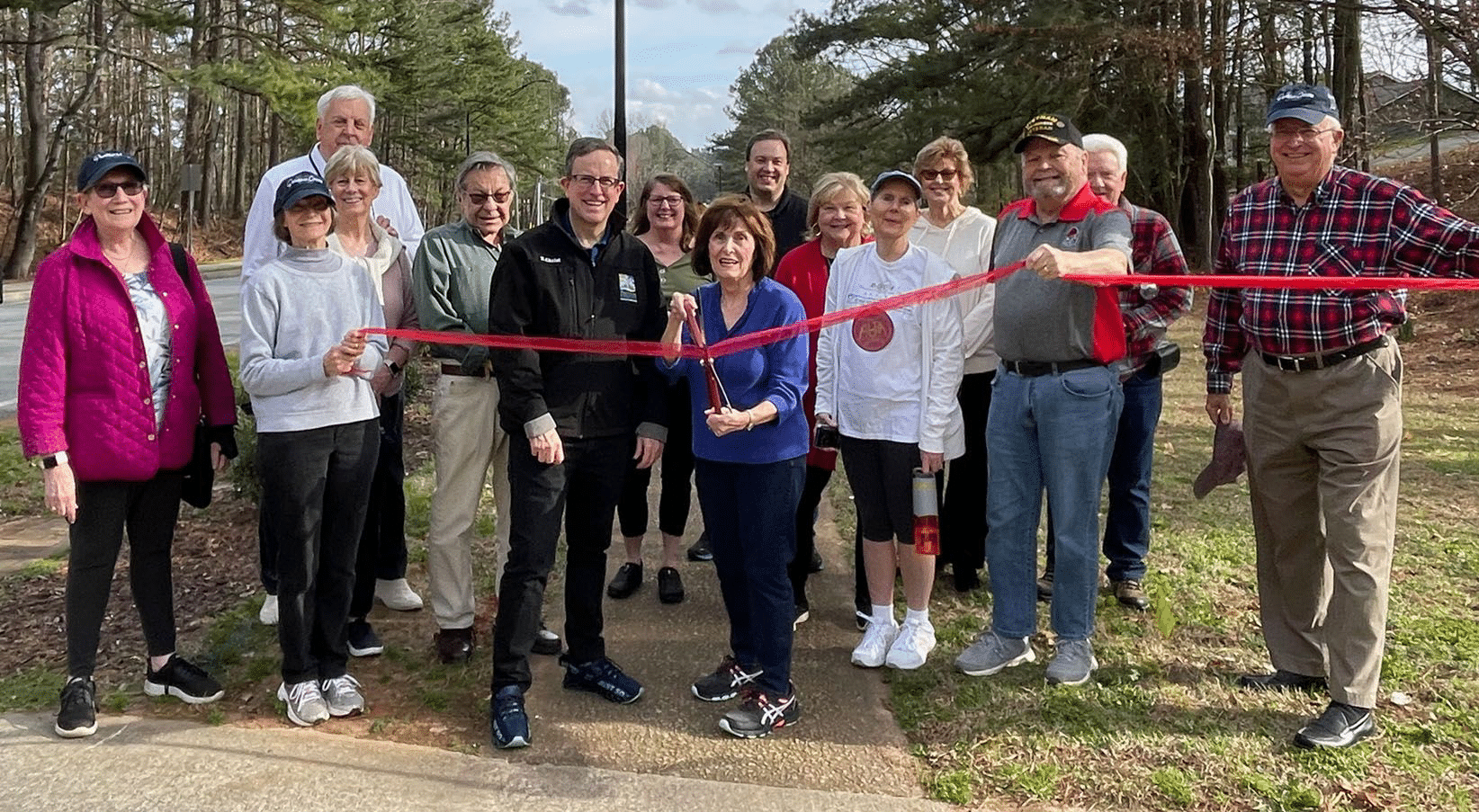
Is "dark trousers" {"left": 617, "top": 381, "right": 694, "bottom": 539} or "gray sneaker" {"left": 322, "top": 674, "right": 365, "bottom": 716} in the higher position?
"dark trousers" {"left": 617, "top": 381, "right": 694, "bottom": 539}

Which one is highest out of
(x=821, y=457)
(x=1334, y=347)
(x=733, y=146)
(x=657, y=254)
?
(x=733, y=146)

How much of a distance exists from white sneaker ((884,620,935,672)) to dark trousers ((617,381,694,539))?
1.31 m

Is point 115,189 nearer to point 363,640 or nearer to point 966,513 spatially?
point 363,640

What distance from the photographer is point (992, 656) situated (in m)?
4.15

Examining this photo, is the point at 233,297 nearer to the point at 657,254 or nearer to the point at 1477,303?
the point at 657,254

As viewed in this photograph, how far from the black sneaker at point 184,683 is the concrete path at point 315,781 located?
0.26 metres

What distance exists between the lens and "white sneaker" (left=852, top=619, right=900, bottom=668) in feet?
13.9

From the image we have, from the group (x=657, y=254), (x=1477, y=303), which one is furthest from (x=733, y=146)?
(x=657, y=254)

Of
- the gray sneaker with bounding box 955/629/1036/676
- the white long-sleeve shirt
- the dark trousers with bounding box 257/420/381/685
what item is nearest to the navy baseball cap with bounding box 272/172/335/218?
the white long-sleeve shirt

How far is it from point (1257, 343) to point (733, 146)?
5739 centimetres

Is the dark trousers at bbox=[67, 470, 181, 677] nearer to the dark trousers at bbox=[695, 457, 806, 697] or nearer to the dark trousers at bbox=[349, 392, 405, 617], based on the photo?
the dark trousers at bbox=[349, 392, 405, 617]

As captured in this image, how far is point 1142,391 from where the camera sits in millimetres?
4957

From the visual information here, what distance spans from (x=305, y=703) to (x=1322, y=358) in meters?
3.61

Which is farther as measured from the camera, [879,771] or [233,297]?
[233,297]
